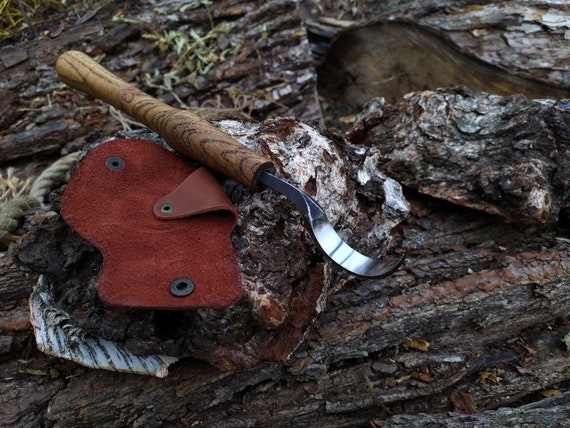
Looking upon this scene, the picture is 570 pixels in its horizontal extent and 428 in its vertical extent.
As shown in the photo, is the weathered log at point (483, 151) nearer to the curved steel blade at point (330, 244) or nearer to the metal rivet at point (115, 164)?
the curved steel blade at point (330, 244)

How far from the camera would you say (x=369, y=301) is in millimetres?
2135

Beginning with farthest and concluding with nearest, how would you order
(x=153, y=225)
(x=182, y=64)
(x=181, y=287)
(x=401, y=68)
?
(x=401, y=68) → (x=182, y=64) → (x=153, y=225) → (x=181, y=287)

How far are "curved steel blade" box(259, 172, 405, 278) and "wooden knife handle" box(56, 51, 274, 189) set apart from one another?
0.13 m

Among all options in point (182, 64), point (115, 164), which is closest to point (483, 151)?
point (115, 164)

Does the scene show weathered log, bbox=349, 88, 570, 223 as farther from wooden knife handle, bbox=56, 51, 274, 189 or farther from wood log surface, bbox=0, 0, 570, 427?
wooden knife handle, bbox=56, 51, 274, 189

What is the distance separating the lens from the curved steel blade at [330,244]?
1670 mm

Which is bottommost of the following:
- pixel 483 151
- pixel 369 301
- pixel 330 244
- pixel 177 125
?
pixel 369 301

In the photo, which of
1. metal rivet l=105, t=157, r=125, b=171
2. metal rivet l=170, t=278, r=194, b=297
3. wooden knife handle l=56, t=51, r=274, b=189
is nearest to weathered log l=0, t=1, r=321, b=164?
wooden knife handle l=56, t=51, r=274, b=189

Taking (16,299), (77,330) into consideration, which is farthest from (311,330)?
(16,299)

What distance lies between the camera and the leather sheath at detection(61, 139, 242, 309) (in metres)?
1.52

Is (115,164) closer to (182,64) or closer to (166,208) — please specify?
(166,208)

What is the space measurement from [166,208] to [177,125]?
0.32m

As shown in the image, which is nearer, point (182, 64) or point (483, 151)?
point (483, 151)

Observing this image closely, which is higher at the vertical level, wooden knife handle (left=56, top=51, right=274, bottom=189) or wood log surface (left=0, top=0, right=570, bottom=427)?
wooden knife handle (left=56, top=51, right=274, bottom=189)
